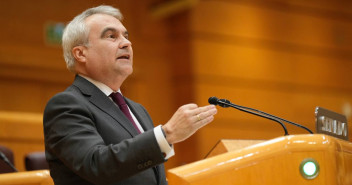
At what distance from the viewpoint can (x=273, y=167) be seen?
47.1 inches

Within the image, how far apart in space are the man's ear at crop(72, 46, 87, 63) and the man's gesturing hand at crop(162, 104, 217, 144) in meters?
0.48

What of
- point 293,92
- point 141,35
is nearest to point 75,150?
point 141,35

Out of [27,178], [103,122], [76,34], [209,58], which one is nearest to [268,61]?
[209,58]

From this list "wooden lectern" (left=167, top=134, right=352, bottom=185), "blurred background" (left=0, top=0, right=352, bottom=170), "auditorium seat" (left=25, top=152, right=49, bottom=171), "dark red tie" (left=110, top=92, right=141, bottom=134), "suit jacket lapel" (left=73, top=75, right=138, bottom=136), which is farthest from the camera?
"blurred background" (left=0, top=0, right=352, bottom=170)

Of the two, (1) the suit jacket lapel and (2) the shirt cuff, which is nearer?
(2) the shirt cuff

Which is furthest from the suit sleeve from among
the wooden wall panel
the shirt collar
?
the wooden wall panel

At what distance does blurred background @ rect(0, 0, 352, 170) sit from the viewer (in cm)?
437

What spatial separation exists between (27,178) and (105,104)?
37cm

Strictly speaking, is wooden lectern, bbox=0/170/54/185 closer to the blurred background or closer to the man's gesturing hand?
the man's gesturing hand

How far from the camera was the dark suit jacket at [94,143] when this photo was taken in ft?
3.98

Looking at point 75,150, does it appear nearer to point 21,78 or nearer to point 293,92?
point 21,78

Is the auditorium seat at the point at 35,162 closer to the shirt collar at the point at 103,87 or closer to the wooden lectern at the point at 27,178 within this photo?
the wooden lectern at the point at 27,178

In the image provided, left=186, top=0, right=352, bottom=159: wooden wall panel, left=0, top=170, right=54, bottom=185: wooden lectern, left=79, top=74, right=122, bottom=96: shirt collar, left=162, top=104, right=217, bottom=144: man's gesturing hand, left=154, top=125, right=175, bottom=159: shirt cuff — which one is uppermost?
left=186, top=0, right=352, bottom=159: wooden wall panel

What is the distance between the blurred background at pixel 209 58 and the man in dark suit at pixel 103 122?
8.46 ft
